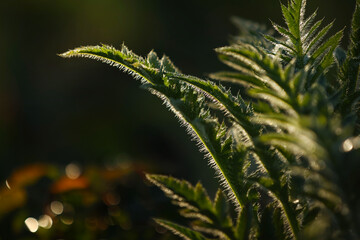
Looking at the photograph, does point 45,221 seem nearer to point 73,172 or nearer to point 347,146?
point 73,172

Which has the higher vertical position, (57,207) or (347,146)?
(347,146)

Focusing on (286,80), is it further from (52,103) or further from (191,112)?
(52,103)

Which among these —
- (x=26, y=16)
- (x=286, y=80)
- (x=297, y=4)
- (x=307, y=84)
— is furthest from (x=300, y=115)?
(x=26, y=16)

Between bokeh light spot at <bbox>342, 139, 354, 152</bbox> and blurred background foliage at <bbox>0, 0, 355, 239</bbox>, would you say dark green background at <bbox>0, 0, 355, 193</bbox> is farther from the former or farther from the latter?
bokeh light spot at <bbox>342, 139, 354, 152</bbox>

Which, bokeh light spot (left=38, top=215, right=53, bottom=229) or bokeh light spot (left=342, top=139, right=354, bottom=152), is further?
bokeh light spot (left=38, top=215, right=53, bottom=229)

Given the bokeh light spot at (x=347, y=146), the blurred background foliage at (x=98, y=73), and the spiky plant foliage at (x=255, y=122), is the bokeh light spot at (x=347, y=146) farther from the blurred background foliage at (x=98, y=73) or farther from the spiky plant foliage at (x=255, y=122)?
the blurred background foliage at (x=98, y=73)

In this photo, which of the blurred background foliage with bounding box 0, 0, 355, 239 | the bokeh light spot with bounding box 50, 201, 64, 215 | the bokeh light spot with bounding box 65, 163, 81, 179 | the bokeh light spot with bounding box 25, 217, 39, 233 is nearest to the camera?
the bokeh light spot with bounding box 25, 217, 39, 233

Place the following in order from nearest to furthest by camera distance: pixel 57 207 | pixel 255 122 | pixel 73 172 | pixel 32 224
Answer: pixel 255 122, pixel 32 224, pixel 57 207, pixel 73 172

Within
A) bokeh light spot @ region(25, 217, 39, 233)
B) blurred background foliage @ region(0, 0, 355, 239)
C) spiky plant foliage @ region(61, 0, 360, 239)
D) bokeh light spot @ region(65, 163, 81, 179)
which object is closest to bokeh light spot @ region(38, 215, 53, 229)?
bokeh light spot @ region(25, 217, 39, 233)

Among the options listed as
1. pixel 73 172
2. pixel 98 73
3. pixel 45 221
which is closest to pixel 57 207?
pixel 45 221

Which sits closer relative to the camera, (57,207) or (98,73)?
(57,207)
